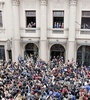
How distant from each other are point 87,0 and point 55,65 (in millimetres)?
8632

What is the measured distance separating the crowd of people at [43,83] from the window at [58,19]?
5.34 metres

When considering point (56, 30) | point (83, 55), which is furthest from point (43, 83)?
point (83, 55)

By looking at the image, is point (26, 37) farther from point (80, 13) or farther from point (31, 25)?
point (80, 13)

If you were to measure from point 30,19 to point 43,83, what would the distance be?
1014cm

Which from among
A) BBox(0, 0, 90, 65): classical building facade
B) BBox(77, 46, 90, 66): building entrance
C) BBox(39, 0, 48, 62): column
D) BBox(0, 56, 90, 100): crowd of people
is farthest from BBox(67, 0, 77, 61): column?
BBox(39, 0, 48, 62): column

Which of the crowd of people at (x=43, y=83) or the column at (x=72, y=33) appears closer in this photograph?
the crowd of people at (x=43, y=83)

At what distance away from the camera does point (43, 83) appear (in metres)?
14.3

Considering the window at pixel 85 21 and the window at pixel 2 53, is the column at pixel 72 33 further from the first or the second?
the window at pixel 2 53

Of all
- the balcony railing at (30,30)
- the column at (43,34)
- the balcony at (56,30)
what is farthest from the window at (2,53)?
the balcony at (56,30)

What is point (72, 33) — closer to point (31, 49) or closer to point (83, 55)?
point (83, 55)

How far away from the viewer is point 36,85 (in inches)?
540

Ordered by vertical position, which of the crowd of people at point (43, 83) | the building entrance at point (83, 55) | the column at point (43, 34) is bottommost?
the crowd of people at point (43, 83)

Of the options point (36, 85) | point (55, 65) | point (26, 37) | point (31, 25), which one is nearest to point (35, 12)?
point (31, 25)

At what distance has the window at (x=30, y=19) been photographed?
819 inches
